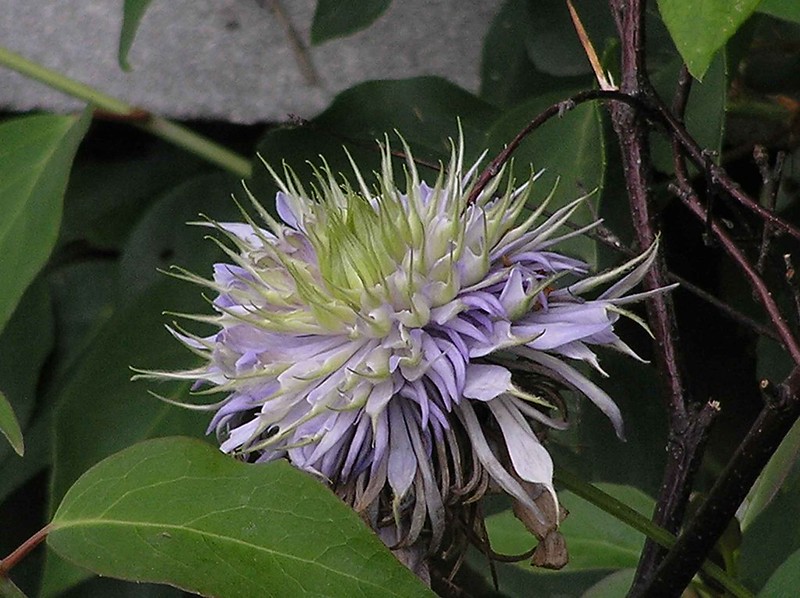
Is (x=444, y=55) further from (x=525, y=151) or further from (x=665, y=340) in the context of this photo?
(x=665, y=340)

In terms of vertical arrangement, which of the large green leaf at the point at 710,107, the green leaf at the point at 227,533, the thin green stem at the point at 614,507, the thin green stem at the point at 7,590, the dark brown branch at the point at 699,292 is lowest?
the thin green stem at the point at 7,590

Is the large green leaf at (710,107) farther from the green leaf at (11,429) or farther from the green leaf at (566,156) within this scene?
the green leaf at (11,429)

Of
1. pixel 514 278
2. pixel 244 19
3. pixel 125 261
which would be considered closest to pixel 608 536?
pixel 514 278

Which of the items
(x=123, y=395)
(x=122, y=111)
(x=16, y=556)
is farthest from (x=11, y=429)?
(x=122, y=111)

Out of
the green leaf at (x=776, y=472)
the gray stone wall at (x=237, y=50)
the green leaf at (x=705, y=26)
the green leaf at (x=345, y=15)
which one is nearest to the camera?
the green leaf at (x=705, y=26)

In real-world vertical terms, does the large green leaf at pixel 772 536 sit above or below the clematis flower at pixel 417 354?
below

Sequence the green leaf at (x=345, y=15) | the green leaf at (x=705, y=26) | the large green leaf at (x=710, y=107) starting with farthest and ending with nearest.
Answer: the green leaf at (x=345, y=15) → the large green leaf at (x=710, y=107) → the green leaf at (x=705, y=26)

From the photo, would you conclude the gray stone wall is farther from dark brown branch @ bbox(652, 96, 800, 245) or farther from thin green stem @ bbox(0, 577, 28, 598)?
thin green stem @ bbox(0, 577, 28, 598)

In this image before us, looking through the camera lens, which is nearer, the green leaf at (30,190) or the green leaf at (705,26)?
the green leaf at (705,26)

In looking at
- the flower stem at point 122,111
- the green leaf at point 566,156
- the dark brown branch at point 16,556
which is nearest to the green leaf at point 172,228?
the flower stem at point 122,111
